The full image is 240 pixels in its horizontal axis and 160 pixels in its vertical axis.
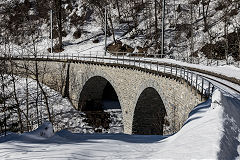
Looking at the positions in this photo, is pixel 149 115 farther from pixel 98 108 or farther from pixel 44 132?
pixel 44 132

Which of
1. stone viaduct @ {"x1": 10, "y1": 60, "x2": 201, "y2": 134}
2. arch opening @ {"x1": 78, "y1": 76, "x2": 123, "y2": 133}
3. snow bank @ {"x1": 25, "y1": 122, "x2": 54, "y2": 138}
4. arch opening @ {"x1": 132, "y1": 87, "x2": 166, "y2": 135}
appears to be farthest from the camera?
arch opening @ {"x1": 78, "y1": 76, "x2": 123, "y2": 133}

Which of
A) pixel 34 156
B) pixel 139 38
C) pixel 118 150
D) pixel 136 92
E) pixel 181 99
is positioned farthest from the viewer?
pixel 139 38

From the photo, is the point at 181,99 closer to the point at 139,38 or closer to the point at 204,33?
the point at 204,33

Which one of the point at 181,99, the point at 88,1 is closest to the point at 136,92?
the point at 181,99

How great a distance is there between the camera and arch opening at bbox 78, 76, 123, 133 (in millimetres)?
28719

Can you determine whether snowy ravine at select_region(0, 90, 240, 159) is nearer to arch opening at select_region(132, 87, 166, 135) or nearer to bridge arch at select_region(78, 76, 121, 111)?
arch opening at select_region(132, 87, 166, 135)

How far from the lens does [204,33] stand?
3928cm

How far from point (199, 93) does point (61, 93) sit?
1095 inches

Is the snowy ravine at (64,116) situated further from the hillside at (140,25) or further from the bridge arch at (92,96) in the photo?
the hillside at (140,25)

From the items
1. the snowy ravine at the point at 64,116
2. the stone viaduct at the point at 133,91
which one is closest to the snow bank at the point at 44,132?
the stone viaduct at the point at 133,91

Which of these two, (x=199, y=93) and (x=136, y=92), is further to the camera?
(x=136, y=92)

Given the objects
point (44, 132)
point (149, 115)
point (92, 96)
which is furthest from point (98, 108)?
point (44, 132)

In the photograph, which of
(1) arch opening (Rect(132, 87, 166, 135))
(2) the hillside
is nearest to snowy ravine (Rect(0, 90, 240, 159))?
(1) arch opening (Rect(132, 87, 166, 135))

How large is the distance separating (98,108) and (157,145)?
26.2 m
